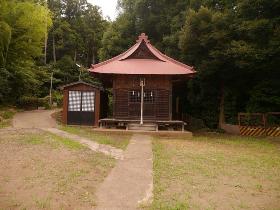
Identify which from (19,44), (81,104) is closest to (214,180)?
(81,104)

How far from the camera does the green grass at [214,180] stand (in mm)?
6766

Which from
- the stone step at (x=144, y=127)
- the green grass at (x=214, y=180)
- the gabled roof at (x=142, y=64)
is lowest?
the green grass at (x=214, y=180)

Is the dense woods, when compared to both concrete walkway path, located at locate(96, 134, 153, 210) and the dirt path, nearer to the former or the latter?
the dirt path

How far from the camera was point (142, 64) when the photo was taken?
22547 millimetres

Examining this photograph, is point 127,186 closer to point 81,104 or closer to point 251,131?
point 81,104

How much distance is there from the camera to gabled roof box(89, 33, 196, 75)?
21.5 meters

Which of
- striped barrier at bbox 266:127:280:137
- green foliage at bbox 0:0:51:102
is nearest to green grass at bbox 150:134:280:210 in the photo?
striped barrier at bbox 266:127:280:137

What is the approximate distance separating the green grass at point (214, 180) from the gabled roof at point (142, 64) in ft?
29.4

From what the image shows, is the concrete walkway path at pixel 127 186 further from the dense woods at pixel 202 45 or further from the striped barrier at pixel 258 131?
the dense woods at pixel 202 45

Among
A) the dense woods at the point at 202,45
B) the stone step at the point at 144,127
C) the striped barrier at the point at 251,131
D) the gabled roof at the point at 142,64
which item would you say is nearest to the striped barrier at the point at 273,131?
the striped barrier at the point at 251,131

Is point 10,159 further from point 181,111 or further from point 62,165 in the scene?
point 181,111

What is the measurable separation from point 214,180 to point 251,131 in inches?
614

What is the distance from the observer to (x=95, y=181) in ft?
26.2

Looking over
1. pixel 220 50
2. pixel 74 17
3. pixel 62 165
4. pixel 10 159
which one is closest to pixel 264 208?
pixel 62 165
